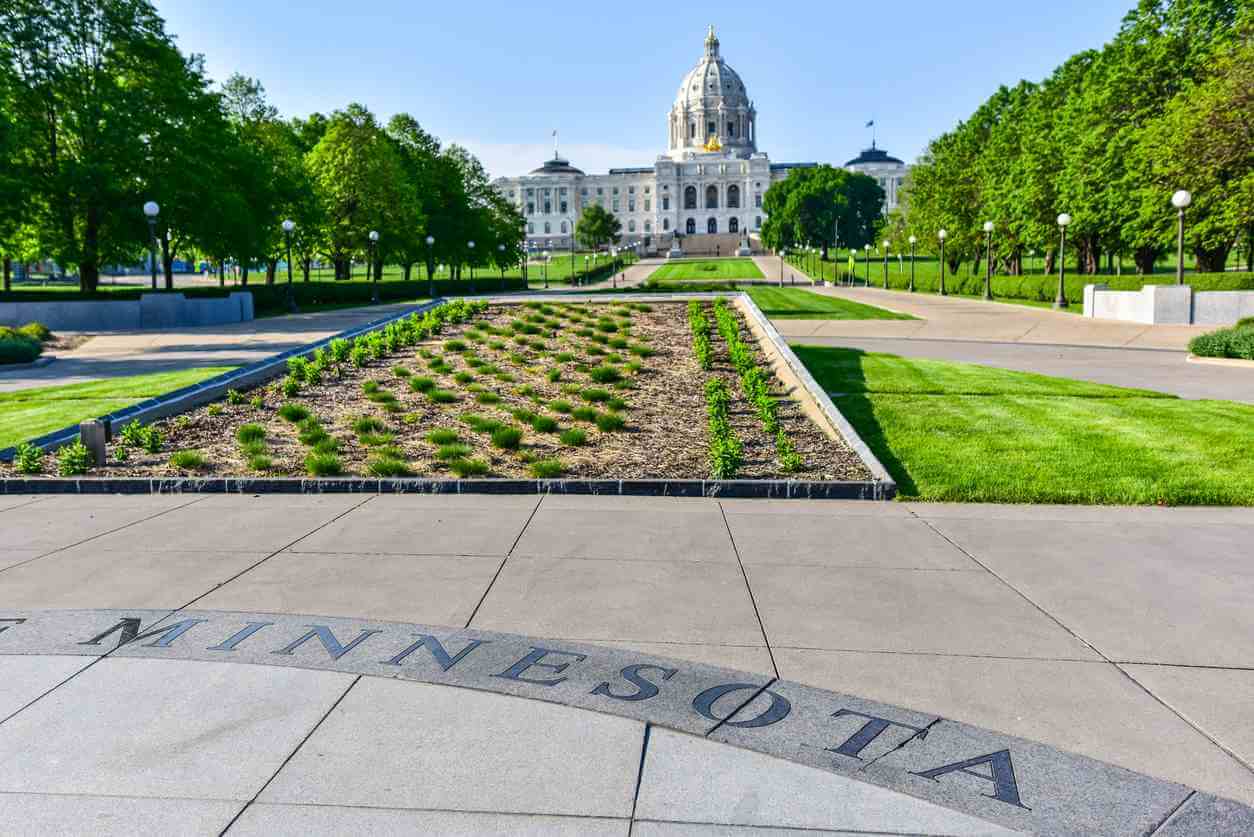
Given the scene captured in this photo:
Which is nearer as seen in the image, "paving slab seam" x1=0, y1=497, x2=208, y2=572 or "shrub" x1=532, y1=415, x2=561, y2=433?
"paving slab seam" x1=0, y1=497, x2=208, y2=572

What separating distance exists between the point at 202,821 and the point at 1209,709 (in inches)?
171

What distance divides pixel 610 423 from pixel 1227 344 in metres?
14.3

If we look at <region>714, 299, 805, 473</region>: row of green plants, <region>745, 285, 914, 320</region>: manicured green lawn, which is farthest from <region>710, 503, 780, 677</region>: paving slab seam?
<region>745, 285, 914, 320</region>: manicured green lawn

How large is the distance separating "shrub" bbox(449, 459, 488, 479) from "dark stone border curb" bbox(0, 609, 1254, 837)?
3879 mm

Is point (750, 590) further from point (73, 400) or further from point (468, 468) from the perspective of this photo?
point (73, 400)

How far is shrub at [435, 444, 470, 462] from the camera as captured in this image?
9773mm

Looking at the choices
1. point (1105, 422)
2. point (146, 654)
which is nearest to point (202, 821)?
point (146, 654)

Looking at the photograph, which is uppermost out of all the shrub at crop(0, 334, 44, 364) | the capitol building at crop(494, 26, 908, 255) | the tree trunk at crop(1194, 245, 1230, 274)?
the capitol building at crop(494, 26, 908, 255)

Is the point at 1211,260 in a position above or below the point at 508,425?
above

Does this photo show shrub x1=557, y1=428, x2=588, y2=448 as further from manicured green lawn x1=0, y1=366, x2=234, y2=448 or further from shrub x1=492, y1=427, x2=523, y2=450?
manicured green lawn x1=0, y1=366, x2=234, y2=448

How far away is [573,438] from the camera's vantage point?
415 inches

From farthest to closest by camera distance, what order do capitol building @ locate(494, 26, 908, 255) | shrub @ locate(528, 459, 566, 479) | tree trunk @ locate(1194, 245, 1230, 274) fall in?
capitol building @ locate(494, 26, 908, 255), tree trunk @ locate(1194, 245, 1230, 274), shrub @ locate(528, 459, 566, 479)

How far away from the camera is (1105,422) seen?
11430mm

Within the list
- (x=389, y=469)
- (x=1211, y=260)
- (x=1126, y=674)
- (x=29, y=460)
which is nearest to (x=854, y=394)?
(x=389, y=469)
